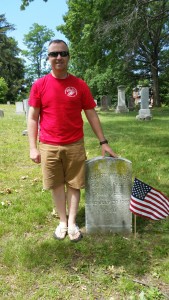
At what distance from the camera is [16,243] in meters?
3.42

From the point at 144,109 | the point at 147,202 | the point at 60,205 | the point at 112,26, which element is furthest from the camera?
the point at 144,109

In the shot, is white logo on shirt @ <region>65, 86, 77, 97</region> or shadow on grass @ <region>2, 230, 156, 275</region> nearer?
shadow on grass @ <region>2, 230, 156, 275</region>

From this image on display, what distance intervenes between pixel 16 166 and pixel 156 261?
14.1 ft

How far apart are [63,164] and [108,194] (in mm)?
613

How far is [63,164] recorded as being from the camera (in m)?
3.39

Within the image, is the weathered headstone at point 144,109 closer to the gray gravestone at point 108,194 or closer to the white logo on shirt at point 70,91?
the gray gravestone at point 108,194

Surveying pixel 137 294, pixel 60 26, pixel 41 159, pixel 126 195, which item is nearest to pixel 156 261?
pixel 137 294

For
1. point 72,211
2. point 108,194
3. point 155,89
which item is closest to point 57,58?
point 108,194

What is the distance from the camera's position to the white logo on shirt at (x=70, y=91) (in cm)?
315

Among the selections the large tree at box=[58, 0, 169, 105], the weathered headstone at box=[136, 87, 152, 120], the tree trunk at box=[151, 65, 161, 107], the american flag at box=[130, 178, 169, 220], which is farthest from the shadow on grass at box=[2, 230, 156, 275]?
the tree trunk at box=[151, 65, 161, 107]

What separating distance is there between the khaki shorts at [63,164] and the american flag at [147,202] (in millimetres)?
590

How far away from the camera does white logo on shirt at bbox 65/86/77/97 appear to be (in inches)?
124

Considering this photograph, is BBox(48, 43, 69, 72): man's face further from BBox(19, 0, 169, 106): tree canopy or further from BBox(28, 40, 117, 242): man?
BBox(19, 0, 169, 106): tree canopy

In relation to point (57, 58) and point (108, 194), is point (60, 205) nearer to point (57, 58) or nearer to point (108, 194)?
point (108, 194)
